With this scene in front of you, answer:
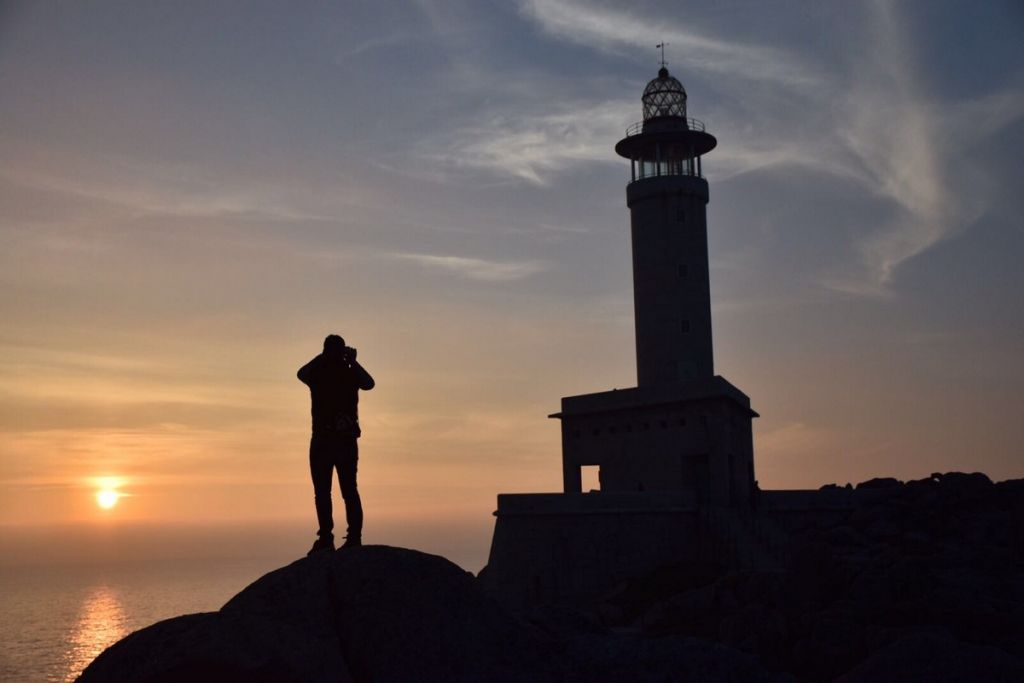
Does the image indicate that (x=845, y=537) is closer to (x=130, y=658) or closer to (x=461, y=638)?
(x=461, y=638)

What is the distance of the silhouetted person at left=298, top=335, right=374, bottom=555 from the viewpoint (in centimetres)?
1117

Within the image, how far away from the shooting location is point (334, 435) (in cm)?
1117

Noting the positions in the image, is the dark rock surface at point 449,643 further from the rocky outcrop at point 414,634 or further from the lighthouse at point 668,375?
the lighthouse at point 668,375

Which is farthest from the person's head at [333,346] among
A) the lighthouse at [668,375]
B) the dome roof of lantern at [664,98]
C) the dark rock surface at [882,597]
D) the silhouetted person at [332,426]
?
the dome roof of lantern at [664,98]

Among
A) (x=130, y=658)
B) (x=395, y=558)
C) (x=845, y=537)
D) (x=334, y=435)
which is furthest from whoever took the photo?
(x=845, y=537)

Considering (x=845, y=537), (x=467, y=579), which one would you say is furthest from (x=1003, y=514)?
(x=467, y=579)

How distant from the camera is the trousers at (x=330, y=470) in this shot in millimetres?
11156

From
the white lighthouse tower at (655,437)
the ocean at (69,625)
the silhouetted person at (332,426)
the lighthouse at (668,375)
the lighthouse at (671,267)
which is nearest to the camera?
the silhouetted person at (332,426)

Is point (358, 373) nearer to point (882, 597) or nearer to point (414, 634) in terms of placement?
point (414, 634)

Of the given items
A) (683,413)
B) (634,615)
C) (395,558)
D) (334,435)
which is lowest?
(634,615)

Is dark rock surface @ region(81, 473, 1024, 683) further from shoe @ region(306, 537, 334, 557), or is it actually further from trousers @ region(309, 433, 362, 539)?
trousers @ region(309, 433, 362, 539)

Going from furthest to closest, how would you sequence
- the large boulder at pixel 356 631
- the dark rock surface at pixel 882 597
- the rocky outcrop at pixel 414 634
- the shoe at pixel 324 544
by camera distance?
the dark rock surface at pixel 882 597, the shoe at pixel 324 544, the rocky outcrop at pixel 414 634, the large boulder at pixel 356 631

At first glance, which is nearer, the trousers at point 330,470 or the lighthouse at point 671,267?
the trousers at point 330,470

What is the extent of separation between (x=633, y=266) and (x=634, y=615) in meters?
19.2
